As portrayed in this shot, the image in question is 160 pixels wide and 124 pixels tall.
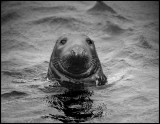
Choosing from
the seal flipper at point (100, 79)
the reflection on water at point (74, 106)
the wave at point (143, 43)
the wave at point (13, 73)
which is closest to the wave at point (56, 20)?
the wave at point (143, 43)

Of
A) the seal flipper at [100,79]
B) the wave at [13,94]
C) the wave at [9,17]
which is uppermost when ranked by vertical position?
the wave at [13,94]

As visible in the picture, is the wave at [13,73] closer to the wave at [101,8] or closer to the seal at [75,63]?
the seal at [75,63]

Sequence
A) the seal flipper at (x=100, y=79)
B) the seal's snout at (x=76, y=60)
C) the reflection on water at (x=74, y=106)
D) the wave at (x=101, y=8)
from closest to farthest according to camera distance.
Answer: the reflection on water at (x=74, y=106), the seal's snout at (x=76, y=60), the seal flipper at (x=100, y=79), the wave at (x=101, y=8)

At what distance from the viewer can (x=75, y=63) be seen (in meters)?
5.65

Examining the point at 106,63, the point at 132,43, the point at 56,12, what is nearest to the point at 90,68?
the point at 106,63

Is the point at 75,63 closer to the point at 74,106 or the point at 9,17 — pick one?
the point at 74,106

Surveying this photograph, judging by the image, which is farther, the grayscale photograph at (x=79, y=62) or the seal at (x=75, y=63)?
the seal at (x=75, y=63)

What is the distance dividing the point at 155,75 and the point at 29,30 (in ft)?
17.4

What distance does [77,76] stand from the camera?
242 inches

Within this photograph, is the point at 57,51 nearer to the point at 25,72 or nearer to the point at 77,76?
the point at 77,76

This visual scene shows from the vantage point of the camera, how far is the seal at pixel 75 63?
567cm

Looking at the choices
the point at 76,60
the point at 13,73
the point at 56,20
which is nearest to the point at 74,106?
the point at 76,60

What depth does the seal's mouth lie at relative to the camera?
5.55m

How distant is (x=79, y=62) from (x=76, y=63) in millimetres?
64
